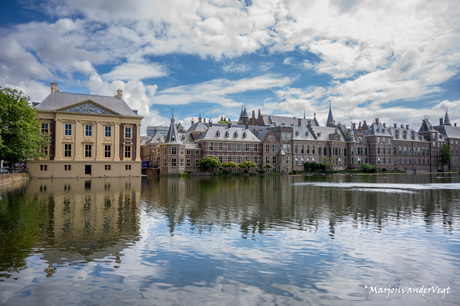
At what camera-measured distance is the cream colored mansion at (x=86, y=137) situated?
56781 millimetres

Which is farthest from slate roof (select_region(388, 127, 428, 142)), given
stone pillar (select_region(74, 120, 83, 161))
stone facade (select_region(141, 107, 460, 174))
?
stone pillar (select_region(74, 120, 83, 161))

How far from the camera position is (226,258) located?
9.70 meters

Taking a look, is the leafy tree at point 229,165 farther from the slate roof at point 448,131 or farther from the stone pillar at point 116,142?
the slate roof at point 448,131

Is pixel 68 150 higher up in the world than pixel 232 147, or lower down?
lower down

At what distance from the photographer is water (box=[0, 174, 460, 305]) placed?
724cm

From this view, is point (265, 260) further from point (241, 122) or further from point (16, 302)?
point (241, 122)

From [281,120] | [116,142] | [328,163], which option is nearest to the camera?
[116,142]

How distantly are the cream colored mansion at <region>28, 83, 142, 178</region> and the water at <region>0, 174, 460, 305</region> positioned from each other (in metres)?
43.3

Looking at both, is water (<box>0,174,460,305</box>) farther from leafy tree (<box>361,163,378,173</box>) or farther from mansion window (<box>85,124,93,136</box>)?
leafy tree (<box>361,163,378,173</box>)

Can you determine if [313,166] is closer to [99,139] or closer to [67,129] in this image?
[99,139]

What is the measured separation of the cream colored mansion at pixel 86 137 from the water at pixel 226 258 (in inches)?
1706

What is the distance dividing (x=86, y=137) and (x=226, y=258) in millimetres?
56073

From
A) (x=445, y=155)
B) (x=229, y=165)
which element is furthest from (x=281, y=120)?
(x=445, y=155)

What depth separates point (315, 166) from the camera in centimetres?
9131
